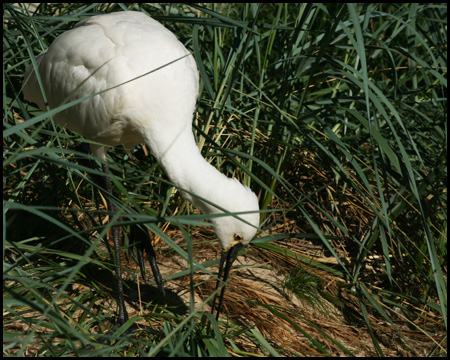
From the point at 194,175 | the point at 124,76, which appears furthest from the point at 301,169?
the point at 124,76

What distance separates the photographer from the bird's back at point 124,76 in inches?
114

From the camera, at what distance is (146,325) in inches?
110

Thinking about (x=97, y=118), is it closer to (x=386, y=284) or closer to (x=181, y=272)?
(x=181, y=272)

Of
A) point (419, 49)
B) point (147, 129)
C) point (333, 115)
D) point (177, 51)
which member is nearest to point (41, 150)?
point (147, 129)

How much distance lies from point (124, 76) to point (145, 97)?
14 centimetres

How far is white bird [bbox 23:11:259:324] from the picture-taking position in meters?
2.72

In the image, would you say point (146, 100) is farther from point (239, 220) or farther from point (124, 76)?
point (239, 220)

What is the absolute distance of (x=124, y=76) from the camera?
2.87m

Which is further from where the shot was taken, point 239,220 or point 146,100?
point 146,100

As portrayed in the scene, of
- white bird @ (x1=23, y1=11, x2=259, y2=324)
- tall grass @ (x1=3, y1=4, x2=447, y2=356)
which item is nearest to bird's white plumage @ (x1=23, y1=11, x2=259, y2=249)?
white bird @ (x1=23, y1=11, x2=259, y2=324)

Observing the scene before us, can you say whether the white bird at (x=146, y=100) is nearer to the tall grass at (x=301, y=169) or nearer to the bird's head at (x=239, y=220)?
the bird's head at (x=239, y=220)

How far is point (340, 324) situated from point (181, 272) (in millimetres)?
871

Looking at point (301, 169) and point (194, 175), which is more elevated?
point (194, 175)

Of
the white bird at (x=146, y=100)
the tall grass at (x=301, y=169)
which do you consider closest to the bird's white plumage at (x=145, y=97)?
the white bird at (x=146, y=100)
